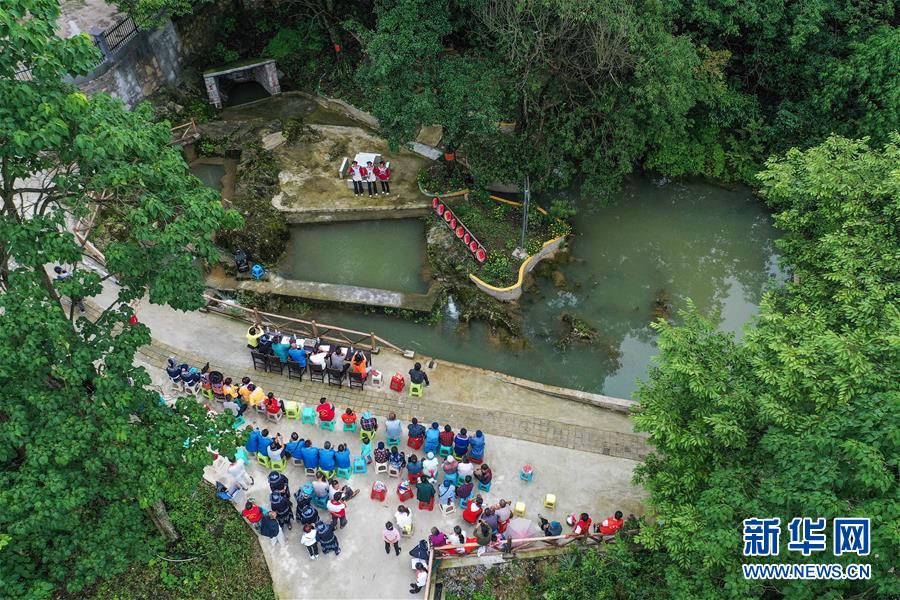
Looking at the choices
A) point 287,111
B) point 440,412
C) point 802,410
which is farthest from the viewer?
point 287,111

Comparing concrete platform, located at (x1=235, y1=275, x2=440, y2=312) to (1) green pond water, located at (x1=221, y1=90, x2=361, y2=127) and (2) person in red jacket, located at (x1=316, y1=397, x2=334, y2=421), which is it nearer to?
(2) person in red jacket, located at (x1=316, y1=397, x2=334, y2=421)

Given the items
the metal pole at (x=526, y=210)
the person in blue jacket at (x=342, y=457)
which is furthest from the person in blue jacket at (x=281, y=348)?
the metal pole at (x=526, y=210)

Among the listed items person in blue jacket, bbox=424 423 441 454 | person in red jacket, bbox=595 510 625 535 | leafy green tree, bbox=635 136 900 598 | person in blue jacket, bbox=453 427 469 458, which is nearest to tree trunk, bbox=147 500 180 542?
person in blue jacket, bbox=424 423 441 454

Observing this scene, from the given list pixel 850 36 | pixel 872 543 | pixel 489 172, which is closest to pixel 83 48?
pixel 872 543

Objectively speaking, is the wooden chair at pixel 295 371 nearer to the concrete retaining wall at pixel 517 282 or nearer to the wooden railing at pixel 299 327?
the wooden railing at pixel 299 327

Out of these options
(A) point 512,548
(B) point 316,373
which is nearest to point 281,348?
(B) point 316,373

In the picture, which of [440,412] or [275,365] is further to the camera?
[275,365]

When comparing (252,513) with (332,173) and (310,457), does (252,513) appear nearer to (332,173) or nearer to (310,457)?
(310,457)
